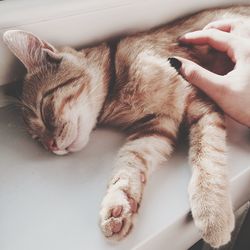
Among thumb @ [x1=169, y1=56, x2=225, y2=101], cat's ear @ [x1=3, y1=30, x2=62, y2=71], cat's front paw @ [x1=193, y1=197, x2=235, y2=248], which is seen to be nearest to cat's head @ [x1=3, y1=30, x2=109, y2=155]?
cat's ear @ [x1=3, y1=30, x2=62, y2=71]

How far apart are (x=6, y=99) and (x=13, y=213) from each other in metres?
0.42

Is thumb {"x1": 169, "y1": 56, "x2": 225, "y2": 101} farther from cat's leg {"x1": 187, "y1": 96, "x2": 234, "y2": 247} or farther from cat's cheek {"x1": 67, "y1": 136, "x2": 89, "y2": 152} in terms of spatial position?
cat's cheek {"x1": 67, "y1": 136, "x2": 89, "y2": 152}

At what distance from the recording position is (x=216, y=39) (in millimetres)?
1057

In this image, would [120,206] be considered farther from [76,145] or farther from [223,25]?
[223,25]

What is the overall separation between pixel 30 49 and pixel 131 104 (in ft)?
1.01

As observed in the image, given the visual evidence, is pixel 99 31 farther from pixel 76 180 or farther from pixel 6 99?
pixel 76 180

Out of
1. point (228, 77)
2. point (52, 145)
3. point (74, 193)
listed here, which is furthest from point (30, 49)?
point (228, 77)

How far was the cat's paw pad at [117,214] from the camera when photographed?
708 millimetres

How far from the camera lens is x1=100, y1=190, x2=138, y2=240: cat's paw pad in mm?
708

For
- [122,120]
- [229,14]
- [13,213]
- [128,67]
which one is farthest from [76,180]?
[229,14]

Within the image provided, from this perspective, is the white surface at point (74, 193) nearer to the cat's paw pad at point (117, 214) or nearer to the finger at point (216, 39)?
the cat's paw pad at point (117, 214)

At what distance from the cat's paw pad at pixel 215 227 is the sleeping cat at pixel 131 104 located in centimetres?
2

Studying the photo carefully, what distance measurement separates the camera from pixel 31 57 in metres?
0.97

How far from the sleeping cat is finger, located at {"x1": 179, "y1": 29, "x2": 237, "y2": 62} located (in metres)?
0.05
